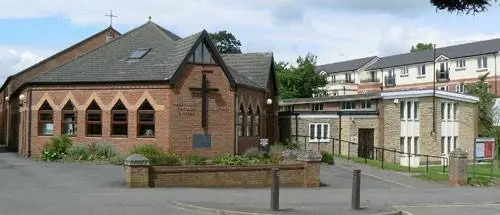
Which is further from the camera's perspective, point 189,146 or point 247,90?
point 247,90

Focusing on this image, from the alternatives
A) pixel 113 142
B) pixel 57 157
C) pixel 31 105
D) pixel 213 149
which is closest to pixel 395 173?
pixel 213 149

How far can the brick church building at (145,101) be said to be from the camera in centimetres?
3102

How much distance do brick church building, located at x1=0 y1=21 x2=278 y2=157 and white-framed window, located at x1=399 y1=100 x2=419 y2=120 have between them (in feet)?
42.0

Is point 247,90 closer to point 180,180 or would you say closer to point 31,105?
point 31,105

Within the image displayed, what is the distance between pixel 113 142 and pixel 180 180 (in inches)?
448

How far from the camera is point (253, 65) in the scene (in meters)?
43.5

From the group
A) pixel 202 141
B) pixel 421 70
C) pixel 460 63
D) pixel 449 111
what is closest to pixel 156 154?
pixel 202 141

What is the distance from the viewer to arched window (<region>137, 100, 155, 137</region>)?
31.2m

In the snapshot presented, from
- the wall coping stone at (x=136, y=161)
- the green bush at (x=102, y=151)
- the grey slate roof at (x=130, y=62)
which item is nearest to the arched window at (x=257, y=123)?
the grey slate roof at (x=130, y=62)

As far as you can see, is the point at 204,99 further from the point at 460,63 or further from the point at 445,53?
the point at 445,53

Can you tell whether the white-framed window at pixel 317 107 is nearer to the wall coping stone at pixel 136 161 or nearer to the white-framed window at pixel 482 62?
the white-framed window at pixel 482 62

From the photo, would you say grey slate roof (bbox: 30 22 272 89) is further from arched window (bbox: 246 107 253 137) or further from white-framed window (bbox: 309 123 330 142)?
white-framed window (bbox: 309 123 330 142)

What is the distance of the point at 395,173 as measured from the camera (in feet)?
106

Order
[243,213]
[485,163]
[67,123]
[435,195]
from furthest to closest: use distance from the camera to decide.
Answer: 1. [485,163]
2. [67,123]
3. [435,195]
4. [243,213]
